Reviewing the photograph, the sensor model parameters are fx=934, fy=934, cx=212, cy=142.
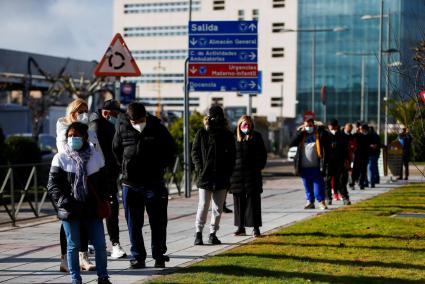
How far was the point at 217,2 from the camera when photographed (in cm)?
9281

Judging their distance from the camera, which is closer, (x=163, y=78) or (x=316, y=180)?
(x=316, y=180)

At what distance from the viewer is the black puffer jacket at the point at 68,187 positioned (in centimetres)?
870

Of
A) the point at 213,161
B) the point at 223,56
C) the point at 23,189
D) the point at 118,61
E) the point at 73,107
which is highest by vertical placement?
the point at 223,56

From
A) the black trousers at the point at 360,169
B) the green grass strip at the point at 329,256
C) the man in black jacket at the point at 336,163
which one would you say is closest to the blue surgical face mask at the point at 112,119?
the green grass strip at the point at 329,256

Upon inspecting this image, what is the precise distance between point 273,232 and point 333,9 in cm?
7916

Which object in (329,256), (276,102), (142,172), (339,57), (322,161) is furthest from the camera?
(276,102)

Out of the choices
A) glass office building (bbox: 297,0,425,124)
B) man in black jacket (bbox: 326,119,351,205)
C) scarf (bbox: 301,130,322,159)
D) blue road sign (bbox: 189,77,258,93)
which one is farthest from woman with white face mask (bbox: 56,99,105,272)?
glass office building (bbox: 297,0,425,124)

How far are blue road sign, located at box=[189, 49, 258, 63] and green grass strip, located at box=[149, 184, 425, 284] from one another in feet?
26.4

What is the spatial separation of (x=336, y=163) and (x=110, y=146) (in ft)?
32.6

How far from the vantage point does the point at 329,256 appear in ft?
36.3

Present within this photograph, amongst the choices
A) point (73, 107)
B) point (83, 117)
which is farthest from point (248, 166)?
point (73, 107)

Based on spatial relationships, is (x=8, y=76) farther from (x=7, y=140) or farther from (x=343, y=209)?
(x=343, y=209)

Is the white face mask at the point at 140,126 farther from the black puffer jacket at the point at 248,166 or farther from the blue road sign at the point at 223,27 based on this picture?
the blue road sign at the point at 223,27

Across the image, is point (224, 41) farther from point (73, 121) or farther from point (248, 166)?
point (73, 121)
